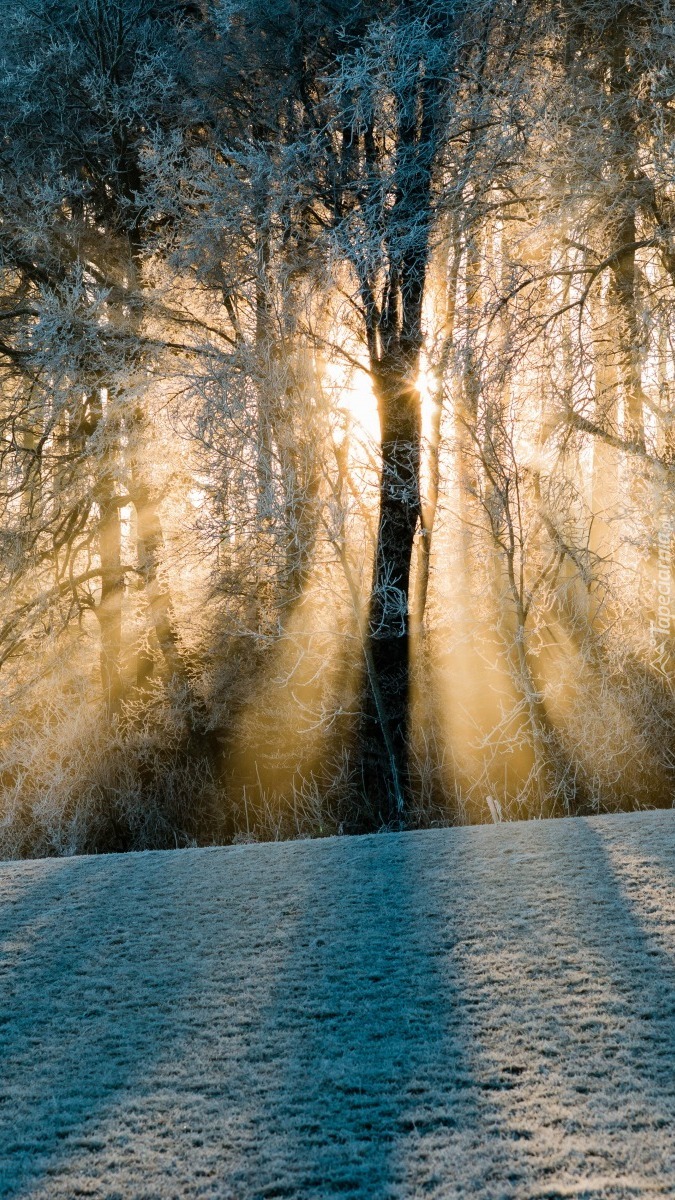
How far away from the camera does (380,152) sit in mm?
8852

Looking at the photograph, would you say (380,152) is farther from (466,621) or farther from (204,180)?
(466,621)

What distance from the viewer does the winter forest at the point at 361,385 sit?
27.1 feet

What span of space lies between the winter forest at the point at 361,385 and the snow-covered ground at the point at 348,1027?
5.00 meters

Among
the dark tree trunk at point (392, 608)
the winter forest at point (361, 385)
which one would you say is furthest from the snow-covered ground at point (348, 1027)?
the dark tree trunk at point (392, 608)

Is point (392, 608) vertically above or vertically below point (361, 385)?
below

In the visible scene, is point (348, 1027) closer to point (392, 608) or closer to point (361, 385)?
point (392, 608)

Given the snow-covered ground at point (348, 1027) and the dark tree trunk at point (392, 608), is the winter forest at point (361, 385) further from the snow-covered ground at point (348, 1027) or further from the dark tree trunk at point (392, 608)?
the snow-covered ground at point (348, 1027)

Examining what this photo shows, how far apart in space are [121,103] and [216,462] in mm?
3930

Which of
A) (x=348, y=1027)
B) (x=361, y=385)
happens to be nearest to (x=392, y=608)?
(x=361, y=385)

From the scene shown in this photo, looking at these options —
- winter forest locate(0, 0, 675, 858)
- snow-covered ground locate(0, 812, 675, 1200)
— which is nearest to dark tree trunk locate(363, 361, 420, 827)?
winter forest locate(0, 0, 675, 858)

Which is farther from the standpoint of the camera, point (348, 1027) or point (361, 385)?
point (361, 385)

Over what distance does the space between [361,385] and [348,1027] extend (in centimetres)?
738

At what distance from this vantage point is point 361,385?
9.02 m

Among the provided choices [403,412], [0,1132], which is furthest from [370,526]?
[0,1132]
